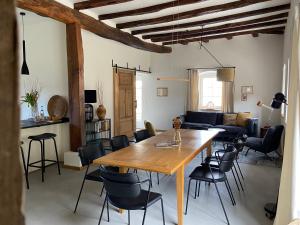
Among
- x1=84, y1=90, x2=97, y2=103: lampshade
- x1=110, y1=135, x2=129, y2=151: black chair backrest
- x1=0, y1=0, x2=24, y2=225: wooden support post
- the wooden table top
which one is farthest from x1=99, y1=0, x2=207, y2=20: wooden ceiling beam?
x1=0, y1=0, x2=24, y2=225: wooden support post

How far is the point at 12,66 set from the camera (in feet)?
1.18

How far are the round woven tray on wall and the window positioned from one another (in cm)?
471

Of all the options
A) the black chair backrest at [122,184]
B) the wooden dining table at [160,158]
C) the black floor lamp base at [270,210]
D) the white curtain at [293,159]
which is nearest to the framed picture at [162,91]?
the wooden dining table at [160,158]

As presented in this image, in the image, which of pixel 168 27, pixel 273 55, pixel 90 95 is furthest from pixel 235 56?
pixel 90 95

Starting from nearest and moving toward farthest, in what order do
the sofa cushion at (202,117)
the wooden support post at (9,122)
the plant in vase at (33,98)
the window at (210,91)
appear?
the wooden support post at (9,122) < the plant in vase at (33,98) < the sofa cushion at (202,117) < the window at (210,91)

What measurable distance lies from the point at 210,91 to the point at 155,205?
567 centimetres

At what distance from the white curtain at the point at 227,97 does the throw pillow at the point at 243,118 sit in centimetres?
68

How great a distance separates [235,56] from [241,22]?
1661 millimetres

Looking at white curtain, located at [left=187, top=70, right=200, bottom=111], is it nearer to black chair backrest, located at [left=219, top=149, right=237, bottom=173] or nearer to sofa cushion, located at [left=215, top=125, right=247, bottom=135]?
sofa cushion, located at [left=215, top=125, right=247, bottom=135]

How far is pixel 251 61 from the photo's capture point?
756cm

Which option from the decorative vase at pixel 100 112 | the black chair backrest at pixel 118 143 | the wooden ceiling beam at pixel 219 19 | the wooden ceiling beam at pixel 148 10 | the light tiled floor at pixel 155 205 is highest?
the wooden ceiling beam at pixel 219 19

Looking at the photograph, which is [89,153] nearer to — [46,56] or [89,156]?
[89,156]

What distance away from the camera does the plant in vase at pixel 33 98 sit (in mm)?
4742

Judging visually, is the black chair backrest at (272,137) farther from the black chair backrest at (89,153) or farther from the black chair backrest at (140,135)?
the black chair backrest at (89,153)
